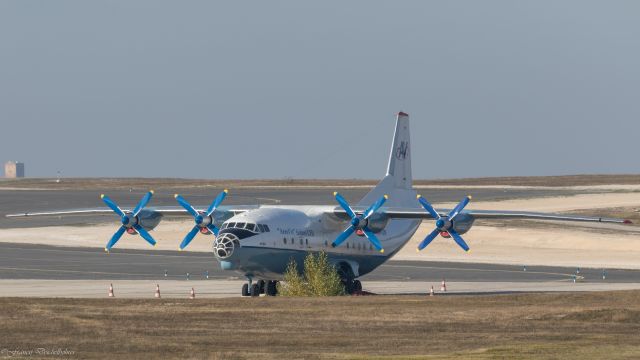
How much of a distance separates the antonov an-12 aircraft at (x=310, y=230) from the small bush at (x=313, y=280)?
91 cm

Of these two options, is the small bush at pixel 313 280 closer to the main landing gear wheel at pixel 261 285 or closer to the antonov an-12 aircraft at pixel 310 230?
the antonov an-12 aircraft at pixel 310 230

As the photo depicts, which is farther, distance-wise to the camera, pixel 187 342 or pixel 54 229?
pixel 54 229

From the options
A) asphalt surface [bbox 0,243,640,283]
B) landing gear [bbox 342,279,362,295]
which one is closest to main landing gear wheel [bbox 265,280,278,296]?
landing gear [bbox 342,279,362,295]

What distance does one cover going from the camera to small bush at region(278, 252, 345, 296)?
172ft

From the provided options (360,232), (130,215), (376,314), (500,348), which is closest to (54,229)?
(130,215)

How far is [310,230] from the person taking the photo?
5656cm

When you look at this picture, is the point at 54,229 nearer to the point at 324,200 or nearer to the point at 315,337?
the point at 324,200

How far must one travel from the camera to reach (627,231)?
96.8 m

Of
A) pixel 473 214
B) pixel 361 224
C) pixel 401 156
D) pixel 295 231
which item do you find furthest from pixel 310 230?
pixel 401 156

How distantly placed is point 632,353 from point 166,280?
3873cm

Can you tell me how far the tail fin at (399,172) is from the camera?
6412 cm

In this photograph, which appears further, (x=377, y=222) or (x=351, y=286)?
(x=351, y=286)

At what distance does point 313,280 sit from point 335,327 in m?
15.3

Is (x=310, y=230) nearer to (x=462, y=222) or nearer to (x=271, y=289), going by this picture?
A: (x=271, y=289)
